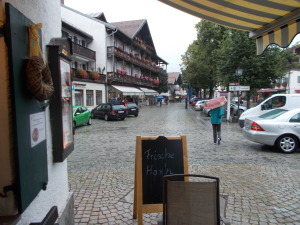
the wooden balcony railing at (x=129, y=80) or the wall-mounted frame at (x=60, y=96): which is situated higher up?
the wooden balcony railing at (x=129, y=80)

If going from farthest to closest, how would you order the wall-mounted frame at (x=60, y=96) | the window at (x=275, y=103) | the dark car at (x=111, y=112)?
the dark car at (x=111, y=112) < the window at (x=275, y=103) < the wall-mounted frame at (x=60, y=96)

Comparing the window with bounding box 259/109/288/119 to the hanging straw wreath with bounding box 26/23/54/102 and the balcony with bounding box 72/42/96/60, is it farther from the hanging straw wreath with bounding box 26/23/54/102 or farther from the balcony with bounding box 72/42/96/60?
the balcony with bounding box 72/42/96/60

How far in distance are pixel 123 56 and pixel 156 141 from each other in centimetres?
3142

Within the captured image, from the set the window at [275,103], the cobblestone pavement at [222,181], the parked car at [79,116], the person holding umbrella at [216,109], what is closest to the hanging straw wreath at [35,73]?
the cobblestone pavement at [222,181]

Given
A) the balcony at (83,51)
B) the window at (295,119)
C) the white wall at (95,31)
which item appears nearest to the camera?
the window at (295,119)

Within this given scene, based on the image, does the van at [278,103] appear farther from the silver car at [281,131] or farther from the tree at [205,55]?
the tree at [205,55]

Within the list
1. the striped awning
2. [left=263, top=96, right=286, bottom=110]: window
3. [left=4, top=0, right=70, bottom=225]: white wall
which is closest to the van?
[left=263, top=96, right=286, bottom=110]: window

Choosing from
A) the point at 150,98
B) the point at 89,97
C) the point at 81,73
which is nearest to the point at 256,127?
the point at 81,73

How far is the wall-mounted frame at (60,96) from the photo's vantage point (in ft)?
8.05

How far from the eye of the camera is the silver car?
746cm

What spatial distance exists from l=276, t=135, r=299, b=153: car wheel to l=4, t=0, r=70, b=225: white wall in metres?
6.79

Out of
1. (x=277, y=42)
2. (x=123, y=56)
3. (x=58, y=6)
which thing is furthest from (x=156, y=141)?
(x=123, y=56)

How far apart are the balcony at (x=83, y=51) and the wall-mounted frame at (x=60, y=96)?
21593mm

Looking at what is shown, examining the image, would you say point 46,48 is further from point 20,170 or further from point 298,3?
point 298,3
